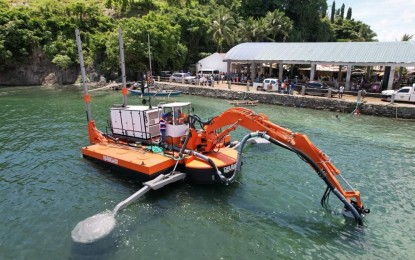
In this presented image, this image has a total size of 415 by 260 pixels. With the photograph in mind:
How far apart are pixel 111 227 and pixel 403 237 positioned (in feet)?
33.6

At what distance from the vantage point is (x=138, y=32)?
51469 mm

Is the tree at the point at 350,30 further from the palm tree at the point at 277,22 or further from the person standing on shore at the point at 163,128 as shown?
the person standing on shore at the point at 163,128

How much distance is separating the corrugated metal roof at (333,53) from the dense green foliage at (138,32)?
14.3m

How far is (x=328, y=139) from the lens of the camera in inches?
885

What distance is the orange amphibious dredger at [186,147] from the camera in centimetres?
1112

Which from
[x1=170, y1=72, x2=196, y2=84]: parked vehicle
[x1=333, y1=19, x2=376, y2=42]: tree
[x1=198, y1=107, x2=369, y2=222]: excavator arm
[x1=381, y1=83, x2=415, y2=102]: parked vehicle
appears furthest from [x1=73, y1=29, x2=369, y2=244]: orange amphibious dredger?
[x1=333, y1=19, x2=376, y2=42]: tree

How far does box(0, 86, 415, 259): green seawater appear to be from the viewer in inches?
386

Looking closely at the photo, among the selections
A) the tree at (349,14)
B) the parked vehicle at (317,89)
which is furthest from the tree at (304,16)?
the parked vehicle at (317,89)

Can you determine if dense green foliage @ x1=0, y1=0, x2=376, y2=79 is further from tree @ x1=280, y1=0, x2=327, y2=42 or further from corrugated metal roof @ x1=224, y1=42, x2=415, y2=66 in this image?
corrugated metal roof @ x1=224, y1=42, x2=415, y2=66

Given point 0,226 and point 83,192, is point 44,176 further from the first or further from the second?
point 0,226

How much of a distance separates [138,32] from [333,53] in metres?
31.6

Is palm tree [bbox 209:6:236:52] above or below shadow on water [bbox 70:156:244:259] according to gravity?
above

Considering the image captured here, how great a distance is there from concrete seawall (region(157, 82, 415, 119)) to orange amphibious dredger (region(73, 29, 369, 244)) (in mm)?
20338

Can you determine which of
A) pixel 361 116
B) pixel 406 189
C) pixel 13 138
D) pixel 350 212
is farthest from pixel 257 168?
pixel 361 116
